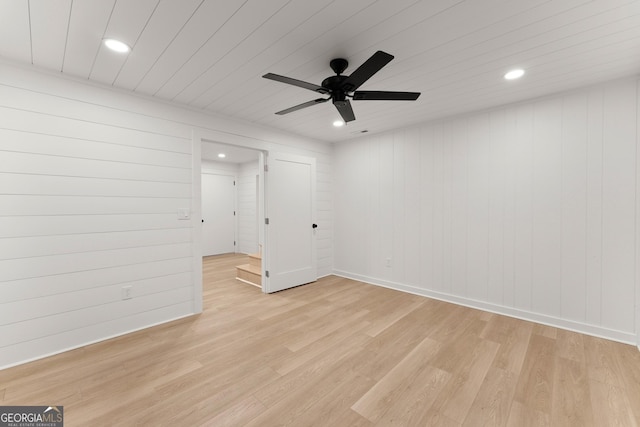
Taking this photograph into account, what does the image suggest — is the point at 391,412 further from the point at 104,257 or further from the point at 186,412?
the point at 104,257

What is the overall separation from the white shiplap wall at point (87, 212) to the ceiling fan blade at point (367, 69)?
2190mm

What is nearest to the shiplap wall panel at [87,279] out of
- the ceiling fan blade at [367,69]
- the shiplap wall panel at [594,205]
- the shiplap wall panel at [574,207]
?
the ceiling fan blade at [367,69]

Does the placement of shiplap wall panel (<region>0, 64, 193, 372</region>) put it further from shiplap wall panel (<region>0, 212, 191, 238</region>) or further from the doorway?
the doorway

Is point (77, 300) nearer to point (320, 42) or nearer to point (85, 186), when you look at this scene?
point (85, 186)

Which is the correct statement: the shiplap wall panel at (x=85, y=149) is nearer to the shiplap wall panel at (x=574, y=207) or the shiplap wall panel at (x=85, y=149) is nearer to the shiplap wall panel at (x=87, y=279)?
the shiplap wall panel at (x=87, y=279)

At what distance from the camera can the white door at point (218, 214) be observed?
7051 millimetres

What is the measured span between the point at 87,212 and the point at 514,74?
170 inches

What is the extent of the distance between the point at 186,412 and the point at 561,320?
3739 mm

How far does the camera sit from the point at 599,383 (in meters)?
2.00

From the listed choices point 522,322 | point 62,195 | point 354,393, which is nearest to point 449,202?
point 522,322

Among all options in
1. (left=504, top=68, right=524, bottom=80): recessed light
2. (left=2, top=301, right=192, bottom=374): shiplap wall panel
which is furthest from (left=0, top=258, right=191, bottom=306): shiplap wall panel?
(left=504, top=68, right=524, bottom=80): recessed light

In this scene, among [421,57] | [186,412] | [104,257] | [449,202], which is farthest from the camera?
[449,202]

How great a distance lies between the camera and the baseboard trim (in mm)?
2637

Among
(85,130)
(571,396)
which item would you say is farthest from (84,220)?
(571,396)
